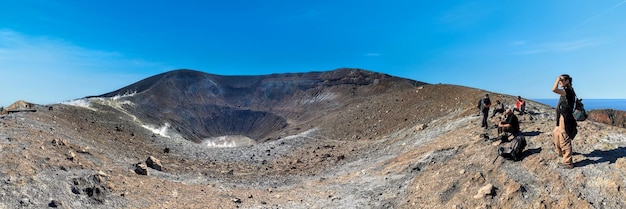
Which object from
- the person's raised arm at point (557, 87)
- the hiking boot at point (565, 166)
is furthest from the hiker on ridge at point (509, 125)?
the person's raised arm at point (557, 87)

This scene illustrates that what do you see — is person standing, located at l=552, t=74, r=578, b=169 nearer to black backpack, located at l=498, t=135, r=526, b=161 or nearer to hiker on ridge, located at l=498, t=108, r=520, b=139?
black backpack, located at l=498, t=135, r=526, b=161

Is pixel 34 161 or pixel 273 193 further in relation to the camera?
pixel 273 193

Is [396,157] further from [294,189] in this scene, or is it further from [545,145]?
[545,145]

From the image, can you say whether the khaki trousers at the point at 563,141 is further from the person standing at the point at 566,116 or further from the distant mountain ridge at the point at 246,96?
the distant mountain ridge at the point at 246,96

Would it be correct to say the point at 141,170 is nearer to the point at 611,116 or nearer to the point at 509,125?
the point at 509,125

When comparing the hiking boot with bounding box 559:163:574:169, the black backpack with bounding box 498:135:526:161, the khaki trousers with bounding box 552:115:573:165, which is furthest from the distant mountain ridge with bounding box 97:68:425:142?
the khaki trousers with bounding box 552:115:573:165

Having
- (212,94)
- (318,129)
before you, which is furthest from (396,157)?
(212,94)

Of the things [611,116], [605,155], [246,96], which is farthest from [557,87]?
[246,96]
